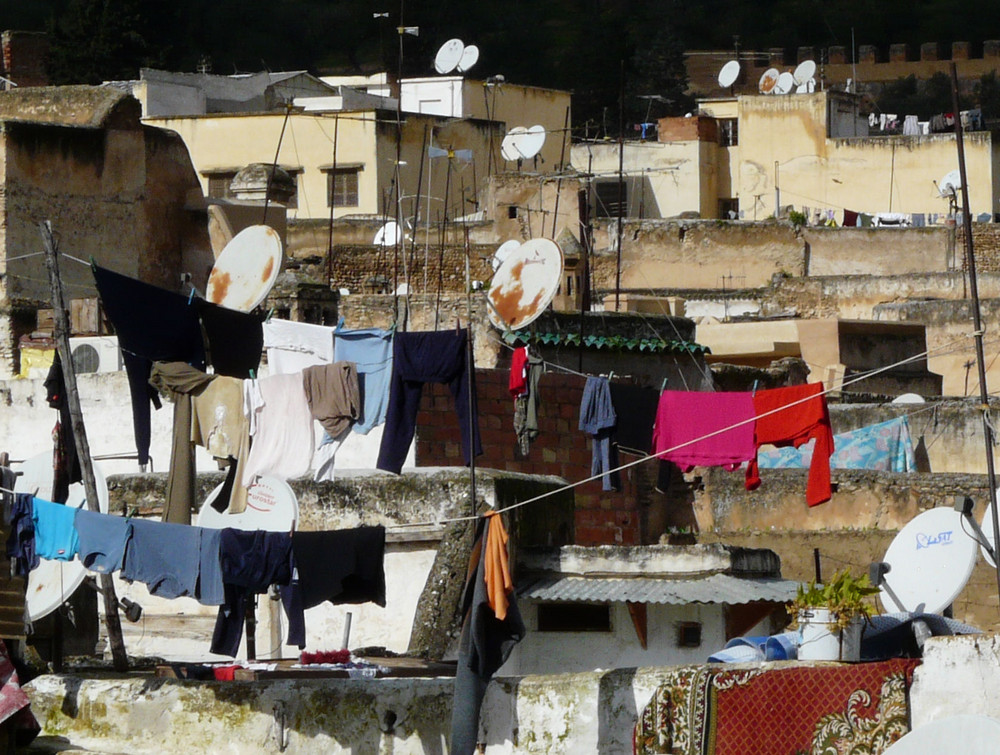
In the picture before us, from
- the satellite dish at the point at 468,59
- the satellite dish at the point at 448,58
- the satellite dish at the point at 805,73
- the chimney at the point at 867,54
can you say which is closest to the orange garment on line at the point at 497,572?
the satellite dish at the point at 468,59

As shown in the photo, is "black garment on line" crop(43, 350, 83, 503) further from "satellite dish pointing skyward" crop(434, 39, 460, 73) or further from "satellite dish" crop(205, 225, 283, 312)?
"satellite dish pointing skyward" crop(434, 39, 460, 73)

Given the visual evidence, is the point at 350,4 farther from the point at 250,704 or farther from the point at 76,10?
the point at 250,704

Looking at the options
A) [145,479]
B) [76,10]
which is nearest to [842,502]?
[145,479]

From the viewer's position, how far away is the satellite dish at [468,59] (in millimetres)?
43188

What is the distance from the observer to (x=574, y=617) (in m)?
16.8

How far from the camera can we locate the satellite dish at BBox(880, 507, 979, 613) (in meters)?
12.7

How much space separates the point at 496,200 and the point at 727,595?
21.4 m

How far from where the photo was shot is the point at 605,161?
1785 inches

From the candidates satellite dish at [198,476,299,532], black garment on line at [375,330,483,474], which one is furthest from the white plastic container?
satellite dish at [198,476,299,532]

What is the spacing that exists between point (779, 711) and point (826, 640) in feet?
2.56

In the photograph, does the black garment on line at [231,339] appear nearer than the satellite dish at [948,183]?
Yes

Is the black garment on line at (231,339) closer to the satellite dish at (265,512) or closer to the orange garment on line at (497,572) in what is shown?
the satellite dish at (265,512)

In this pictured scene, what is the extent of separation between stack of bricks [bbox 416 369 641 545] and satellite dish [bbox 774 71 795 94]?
1123 inches

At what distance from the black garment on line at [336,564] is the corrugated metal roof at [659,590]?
3.01 metres
